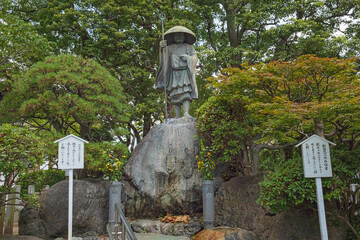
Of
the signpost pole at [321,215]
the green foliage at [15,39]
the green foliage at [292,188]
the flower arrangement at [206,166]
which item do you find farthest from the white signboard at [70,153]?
the signpost pole at [321,215]

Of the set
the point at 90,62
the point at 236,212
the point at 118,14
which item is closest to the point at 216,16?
the point at 118,14

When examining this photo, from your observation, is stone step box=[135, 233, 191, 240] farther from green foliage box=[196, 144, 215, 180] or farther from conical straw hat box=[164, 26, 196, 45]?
conical straw hat box=[164, 26, 196, 45]

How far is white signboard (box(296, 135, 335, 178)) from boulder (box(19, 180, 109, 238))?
540 centimetres

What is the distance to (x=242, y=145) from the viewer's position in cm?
777

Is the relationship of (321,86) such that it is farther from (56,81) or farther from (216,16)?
(216,16)

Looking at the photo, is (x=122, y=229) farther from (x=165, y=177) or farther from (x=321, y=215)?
(x=165, y=177)

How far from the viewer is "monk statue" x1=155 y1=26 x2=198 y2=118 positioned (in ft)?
31.4

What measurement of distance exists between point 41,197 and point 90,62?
4.14 meters

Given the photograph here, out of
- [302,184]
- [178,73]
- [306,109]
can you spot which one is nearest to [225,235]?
[302,184]

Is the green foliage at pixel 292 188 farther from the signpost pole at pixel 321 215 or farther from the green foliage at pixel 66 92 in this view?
the green foliage at pixel 66 92

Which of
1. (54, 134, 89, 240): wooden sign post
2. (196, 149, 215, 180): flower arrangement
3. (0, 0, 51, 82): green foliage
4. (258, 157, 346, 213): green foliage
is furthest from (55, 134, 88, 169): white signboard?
(0, 0, 51, 82): green foliage

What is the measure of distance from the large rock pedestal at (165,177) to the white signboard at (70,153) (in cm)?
267

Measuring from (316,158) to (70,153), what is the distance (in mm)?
4745

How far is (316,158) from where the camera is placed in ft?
14.7
